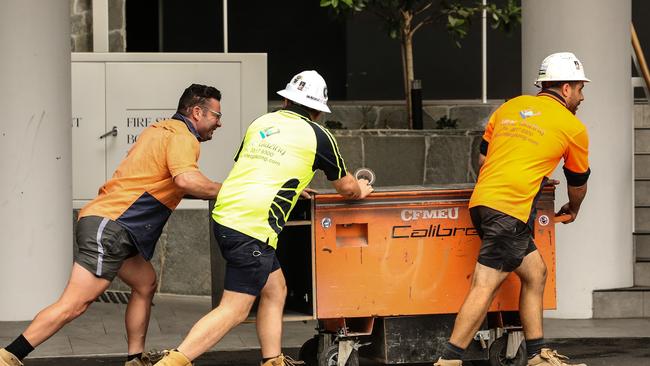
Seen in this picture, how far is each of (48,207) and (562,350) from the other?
4244 mm

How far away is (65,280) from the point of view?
1148cm

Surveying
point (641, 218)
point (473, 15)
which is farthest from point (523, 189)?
point (473, 15)

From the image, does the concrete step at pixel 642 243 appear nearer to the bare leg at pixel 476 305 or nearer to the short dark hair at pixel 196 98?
the bare leg at pixel 476 305

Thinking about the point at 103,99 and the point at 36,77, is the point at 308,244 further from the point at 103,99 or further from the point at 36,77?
the point at 103,99

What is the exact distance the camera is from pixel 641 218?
42.1 ft

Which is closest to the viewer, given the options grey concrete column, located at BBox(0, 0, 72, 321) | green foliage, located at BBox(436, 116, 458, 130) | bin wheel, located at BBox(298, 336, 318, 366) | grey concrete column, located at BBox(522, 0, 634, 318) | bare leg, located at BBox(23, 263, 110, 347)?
bare leg, located at BBox(23, 263, 110, 347)

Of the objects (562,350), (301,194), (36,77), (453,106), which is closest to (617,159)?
(562,350)

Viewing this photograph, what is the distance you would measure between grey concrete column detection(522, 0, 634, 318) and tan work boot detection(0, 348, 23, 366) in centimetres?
499

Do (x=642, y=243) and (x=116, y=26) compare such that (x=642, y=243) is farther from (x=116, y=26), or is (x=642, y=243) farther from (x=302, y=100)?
(x=116, y=26)

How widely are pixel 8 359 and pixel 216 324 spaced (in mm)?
1247

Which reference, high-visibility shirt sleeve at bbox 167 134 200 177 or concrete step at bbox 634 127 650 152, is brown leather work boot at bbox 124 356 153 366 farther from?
concrete step at bbox 634 127 650 152

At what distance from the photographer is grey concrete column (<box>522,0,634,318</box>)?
447 inches

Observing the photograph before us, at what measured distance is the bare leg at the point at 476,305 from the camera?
8.28m

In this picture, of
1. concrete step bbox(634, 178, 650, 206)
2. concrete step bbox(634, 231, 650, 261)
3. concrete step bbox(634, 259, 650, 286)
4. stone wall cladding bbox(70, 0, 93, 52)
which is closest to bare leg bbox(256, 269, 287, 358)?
concrete step bbox(634, 259, 650, 286)
